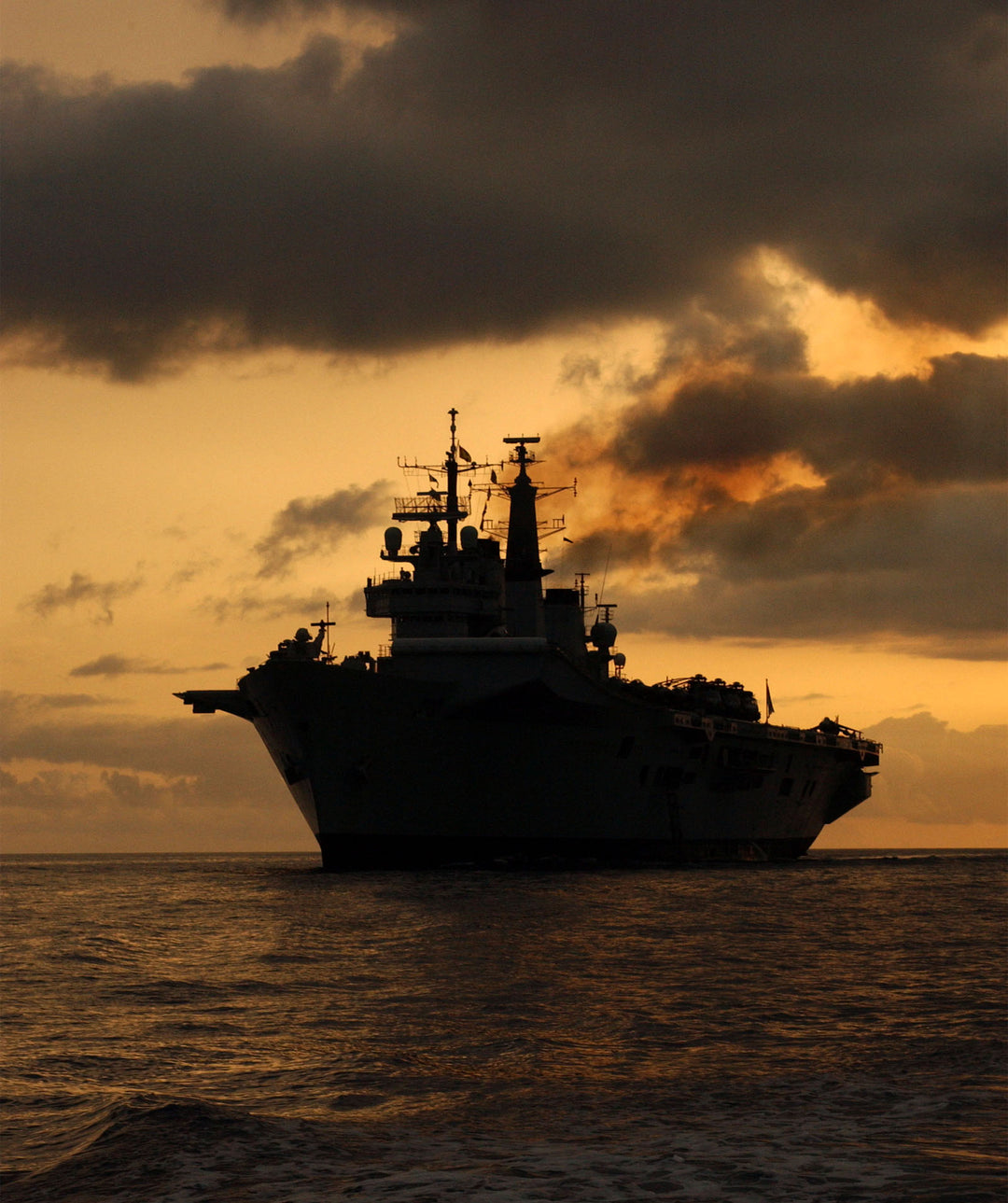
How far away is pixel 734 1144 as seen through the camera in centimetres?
1215

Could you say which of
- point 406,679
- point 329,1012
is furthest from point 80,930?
point 329,1012

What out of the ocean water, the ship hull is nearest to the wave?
the ocean water

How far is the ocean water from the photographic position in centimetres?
1127

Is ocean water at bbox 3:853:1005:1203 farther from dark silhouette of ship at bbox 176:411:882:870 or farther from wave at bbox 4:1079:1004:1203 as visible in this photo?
dark silhouette of ship at bbox 176:411:882:870

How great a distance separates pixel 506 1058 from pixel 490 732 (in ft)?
95.7

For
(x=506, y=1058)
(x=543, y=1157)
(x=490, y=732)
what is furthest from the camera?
(x=490, y=732)

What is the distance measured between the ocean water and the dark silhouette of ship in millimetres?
11613

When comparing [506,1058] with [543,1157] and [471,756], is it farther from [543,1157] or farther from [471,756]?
[471,756]

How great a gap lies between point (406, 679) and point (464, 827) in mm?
6412

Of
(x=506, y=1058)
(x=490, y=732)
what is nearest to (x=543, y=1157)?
(x=506, y=1058)

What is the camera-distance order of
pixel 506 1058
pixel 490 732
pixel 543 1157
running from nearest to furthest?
pixel 543 1157 < pixel 506 1058 < pixel 490 732

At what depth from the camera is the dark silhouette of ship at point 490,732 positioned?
4500 centimetres

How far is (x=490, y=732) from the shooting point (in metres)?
45.5

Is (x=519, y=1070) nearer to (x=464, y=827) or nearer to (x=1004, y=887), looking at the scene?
(x=464, y=827)
